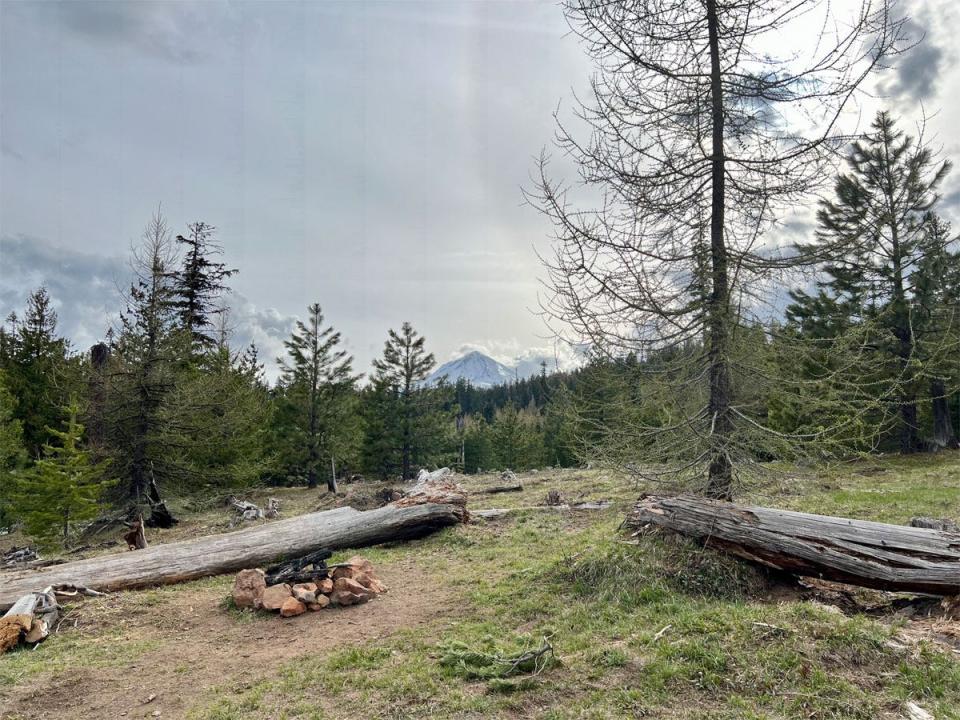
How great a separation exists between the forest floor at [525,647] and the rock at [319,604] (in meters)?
0.16

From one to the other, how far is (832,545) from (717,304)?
333 centimetres

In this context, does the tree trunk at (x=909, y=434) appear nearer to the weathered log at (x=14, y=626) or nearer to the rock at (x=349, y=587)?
the rock at (x=349, y=587)

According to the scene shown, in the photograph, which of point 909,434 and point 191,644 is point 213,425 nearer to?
point 191,644

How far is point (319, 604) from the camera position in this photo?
7102mm

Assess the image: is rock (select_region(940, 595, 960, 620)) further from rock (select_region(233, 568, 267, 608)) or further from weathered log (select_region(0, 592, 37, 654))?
weathered log (select_region(0, 592, 37, 654))

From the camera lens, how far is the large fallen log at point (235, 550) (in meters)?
8.25

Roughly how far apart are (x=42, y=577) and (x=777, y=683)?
10439 mm

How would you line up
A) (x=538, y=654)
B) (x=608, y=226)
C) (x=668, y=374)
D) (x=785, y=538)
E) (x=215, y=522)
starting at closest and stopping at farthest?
(x=538, y=654) < (x=785, y=538) < (x=608, y=226) < (x=668, y=374) < (x=215, y=522)

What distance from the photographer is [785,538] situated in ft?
19.6

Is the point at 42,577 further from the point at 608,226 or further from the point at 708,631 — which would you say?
the point at 608,226

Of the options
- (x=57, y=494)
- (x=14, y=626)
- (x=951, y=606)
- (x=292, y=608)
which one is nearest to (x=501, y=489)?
(x=292, y=608)

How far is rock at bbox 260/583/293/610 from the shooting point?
704 cm

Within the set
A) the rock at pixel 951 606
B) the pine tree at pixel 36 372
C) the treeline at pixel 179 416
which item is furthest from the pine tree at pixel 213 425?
the rock at pixel 951 606

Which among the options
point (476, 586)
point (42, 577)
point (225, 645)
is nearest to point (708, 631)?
point (476, 586)
